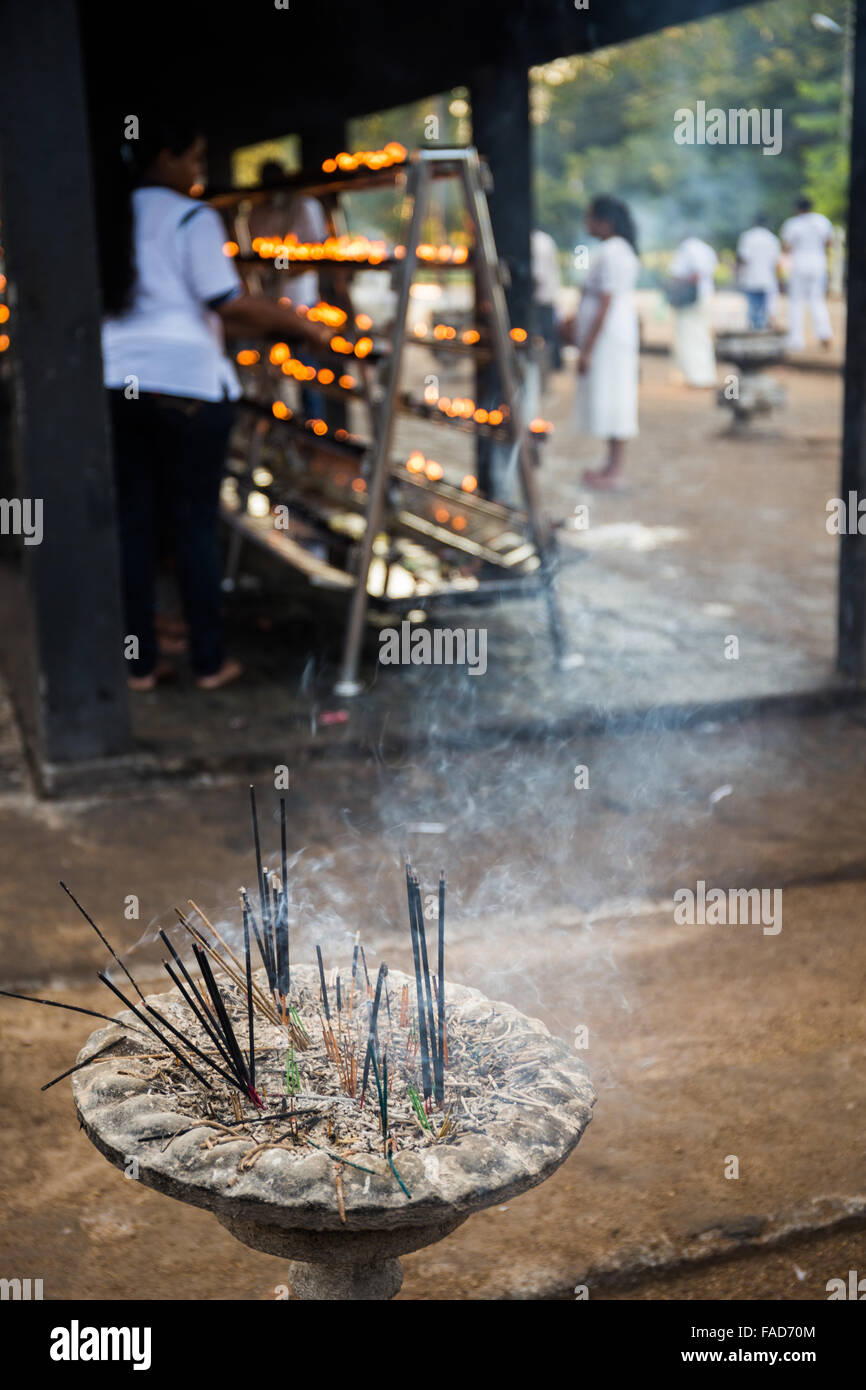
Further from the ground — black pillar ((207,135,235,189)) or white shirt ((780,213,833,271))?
black pillar ((207,135,235,189))

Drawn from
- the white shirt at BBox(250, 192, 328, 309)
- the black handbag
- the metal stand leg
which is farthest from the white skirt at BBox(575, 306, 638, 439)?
the black handbag

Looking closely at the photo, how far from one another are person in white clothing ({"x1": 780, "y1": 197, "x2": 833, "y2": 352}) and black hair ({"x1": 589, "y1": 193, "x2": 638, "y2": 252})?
34.9ft

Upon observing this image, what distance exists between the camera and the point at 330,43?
8398 millimetres

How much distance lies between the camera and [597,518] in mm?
10523

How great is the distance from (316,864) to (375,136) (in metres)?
42.6

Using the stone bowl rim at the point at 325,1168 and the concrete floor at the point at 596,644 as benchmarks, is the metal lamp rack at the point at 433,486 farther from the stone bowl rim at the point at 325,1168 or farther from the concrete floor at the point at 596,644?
the stone bowl rim at the point at 325,1168

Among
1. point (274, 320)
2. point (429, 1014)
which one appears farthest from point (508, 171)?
point (429, 1014)

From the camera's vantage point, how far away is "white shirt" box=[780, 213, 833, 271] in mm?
19250

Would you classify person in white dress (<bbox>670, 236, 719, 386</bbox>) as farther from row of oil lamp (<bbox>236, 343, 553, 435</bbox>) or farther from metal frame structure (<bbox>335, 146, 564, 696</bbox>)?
metal frame structure (<bbox>335, 146, 564, 696</bbox>)

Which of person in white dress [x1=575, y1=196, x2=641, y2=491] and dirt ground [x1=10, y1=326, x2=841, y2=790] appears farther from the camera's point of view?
person in white dress [x1=575, y1=196, x2=641, y2=491]

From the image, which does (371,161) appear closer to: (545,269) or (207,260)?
(207,260)

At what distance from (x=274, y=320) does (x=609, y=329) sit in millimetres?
4722
